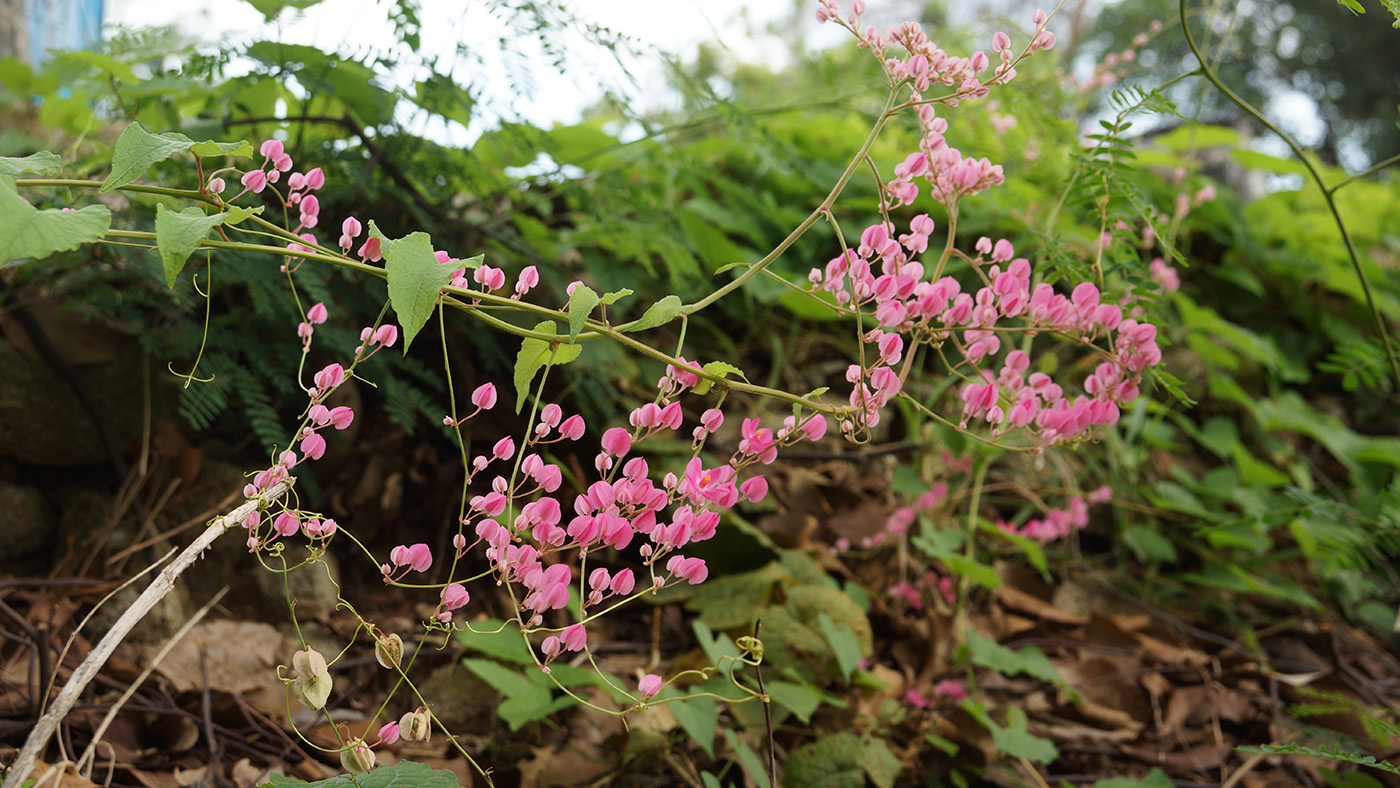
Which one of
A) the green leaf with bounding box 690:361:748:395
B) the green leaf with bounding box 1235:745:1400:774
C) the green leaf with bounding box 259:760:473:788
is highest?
the green leaf with bounding box 690:361:748:395

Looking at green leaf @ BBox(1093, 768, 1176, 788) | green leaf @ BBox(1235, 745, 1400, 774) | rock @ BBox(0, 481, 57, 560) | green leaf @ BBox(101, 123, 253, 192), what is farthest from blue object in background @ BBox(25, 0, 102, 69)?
green leaf @ BBox(1235, 745, 1400, 774)

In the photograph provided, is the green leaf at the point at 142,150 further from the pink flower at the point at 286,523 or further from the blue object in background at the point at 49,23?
the blue object in background at the point at 49,23

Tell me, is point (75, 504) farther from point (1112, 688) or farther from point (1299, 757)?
point (1299, 757)

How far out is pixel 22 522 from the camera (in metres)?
1.47

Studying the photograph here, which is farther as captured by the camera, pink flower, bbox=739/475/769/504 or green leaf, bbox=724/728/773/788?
green leaf, bbox=724/728/773/788

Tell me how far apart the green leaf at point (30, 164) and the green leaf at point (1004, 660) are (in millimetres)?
1531

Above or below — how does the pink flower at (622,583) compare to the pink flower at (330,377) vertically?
below

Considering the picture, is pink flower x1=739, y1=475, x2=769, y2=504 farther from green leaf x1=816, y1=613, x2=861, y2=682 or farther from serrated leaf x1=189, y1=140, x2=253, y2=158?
green leaf x1=816, y1=613, x2=861, y2=682

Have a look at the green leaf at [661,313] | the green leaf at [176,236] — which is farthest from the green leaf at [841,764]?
the green leaf at [176,236]

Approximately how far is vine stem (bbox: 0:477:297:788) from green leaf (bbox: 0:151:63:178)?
1.05 feet

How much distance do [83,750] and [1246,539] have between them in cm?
241

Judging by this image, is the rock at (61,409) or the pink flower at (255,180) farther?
the rock at (61,409)

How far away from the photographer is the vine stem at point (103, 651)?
0.57 meters

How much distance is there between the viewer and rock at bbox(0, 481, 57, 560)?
4.76ft
